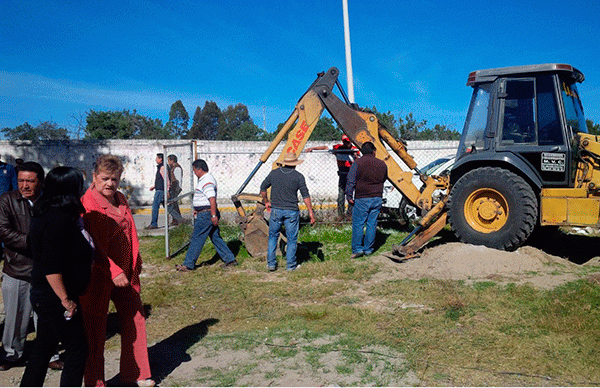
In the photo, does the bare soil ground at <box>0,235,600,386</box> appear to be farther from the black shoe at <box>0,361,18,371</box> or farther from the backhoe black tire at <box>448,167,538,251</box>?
the backhoe black tire at <box>448,167,538,251</box>

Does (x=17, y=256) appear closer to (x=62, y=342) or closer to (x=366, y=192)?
(x=62, y=342)

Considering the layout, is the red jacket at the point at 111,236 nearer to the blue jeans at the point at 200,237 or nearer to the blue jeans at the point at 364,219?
the blue jeans at the point at 200,237

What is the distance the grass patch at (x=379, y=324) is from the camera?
412 cm

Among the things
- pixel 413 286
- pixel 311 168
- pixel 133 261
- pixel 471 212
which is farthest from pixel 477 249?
pixel 311 168

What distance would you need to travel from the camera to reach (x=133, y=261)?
3.85m

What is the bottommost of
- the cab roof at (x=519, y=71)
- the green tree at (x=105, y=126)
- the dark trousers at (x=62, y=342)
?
the dark trousers at (x=62, y=342)

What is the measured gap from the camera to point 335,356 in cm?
444

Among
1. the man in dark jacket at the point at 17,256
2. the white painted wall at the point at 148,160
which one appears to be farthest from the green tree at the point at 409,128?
the man in dark jacket at the point at 17,256

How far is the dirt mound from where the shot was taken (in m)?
6.70

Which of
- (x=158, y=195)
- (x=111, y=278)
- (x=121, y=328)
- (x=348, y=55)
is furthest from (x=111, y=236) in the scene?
(x=348, y=55)

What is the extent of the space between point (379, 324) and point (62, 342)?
3.16 meters

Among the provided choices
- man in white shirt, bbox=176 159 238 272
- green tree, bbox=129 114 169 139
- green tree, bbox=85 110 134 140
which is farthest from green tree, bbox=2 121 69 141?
man in white shirt, bbox=176 159 238 272

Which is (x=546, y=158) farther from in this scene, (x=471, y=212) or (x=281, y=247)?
(x=281, y=247)

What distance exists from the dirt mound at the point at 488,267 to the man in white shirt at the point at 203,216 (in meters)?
2.65
